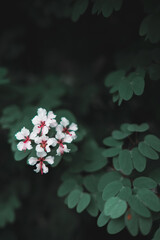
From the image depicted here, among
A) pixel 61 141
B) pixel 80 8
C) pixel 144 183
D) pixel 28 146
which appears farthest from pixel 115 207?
pixel 80 8

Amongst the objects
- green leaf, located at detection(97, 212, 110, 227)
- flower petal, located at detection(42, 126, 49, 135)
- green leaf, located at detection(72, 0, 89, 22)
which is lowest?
green leaf, located at detection(97, 212, 110, 227)

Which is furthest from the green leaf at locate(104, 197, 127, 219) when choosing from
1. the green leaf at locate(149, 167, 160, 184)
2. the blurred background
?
the blurred background

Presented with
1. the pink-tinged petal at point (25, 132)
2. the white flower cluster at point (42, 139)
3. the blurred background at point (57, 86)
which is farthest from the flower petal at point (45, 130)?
the blurred background at point (57, 86)

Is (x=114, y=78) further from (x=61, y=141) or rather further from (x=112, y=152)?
(x=61, y=141)

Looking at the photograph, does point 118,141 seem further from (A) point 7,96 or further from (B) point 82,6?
(A) point 7,96

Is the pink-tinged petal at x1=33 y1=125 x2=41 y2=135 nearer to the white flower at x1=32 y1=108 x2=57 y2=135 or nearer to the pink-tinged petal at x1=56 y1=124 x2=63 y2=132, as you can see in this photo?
the white flower at x1=32 y1=108 x2=57 y2=135
